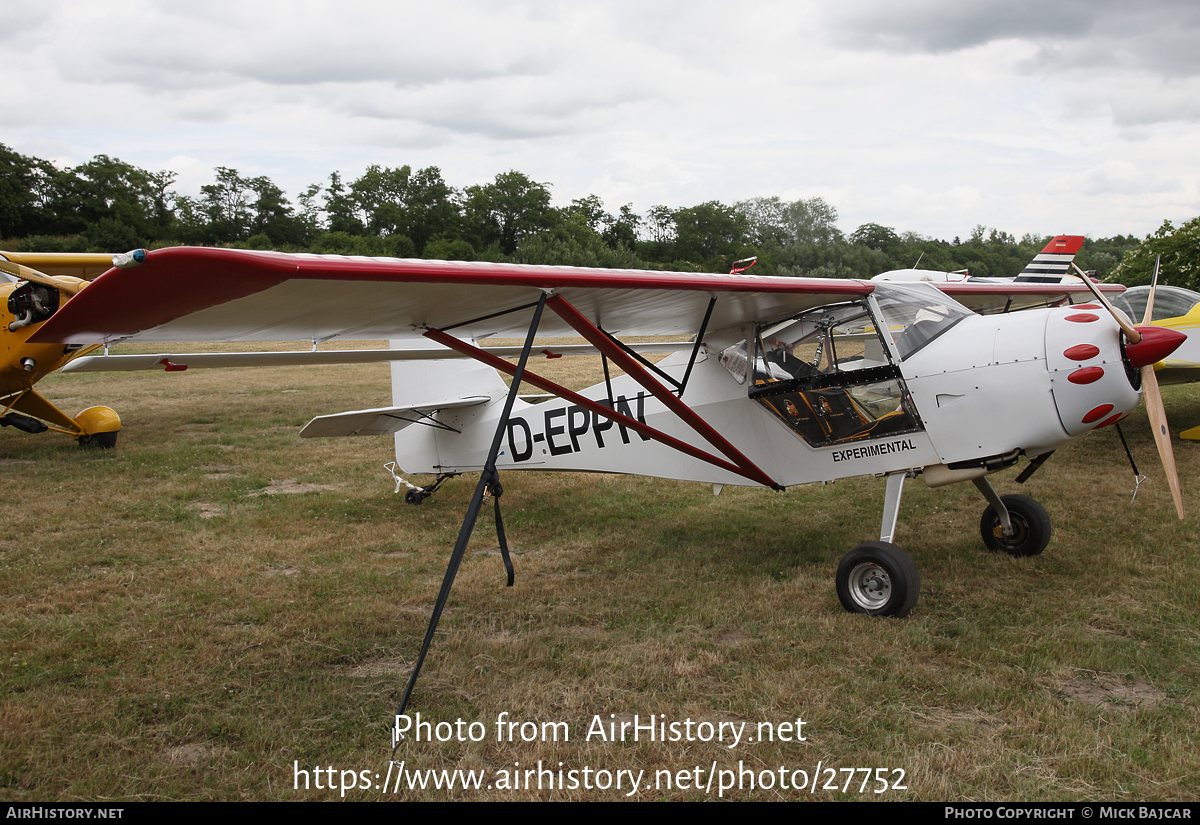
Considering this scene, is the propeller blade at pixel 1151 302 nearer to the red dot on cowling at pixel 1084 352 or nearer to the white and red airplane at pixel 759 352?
the white and red airplane at pixel 759 352

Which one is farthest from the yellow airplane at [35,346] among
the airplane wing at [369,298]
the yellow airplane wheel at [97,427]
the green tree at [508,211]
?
the green tree at [508,211]

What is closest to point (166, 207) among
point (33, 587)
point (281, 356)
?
point (281, 356)

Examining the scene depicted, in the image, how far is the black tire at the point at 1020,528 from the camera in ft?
17.5

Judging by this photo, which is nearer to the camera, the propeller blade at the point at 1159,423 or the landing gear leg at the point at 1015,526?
the propeller blade at the point at 1159,423

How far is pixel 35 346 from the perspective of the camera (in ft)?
30.1

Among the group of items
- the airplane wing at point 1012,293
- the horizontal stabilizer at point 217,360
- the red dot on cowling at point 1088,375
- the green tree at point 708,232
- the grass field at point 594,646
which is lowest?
the grass field at point 594,646

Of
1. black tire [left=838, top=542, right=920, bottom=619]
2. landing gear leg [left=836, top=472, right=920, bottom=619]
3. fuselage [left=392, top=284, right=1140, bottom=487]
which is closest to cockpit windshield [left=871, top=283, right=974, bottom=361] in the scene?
fuselage [left=392, top=284, right=1140, bottom=487]

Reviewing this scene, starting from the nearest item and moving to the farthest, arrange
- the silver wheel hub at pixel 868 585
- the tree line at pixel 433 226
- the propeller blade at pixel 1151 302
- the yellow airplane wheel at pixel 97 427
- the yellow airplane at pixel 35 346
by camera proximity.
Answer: the silver wheel hub at pixel 868 585, the propeller blade at pixel 1151 302, the yellow airplane at pixel 35 346, the yellow airplane wheel at pixel 97 427, the tree line at pixel 433 226

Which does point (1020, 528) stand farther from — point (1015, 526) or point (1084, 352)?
point (1084, 352)

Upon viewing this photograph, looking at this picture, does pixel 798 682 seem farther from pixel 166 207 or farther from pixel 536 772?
pixel 166 207

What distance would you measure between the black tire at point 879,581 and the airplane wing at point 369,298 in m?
1.67

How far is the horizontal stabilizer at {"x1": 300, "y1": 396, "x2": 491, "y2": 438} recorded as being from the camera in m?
6.30

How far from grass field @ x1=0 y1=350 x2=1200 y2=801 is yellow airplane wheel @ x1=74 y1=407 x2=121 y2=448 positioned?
2.40 m

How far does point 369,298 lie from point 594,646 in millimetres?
2239
